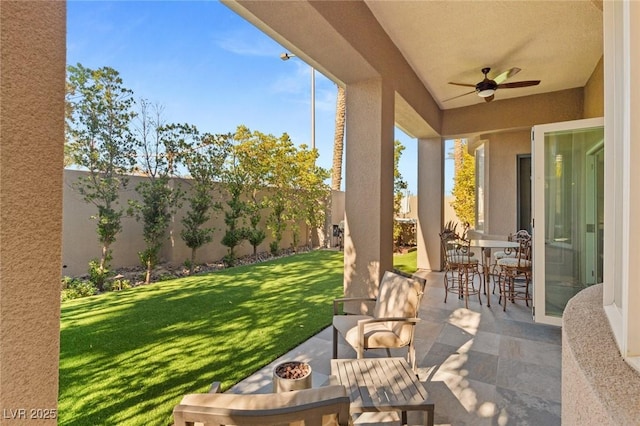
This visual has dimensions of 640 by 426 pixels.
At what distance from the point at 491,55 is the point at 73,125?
25.4 ft

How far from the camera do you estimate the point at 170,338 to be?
3.83 m

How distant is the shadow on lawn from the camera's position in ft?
8.56

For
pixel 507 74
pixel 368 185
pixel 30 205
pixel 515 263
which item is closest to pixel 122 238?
pixel 368 185

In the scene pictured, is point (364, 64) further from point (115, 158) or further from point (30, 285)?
point (115, 158)

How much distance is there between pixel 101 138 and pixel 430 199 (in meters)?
7.60

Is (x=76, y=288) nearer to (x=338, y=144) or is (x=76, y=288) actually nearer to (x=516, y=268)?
(x=516, y=268)

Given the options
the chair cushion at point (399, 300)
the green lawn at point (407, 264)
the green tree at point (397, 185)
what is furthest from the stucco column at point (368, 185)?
the green tree at point (397, 185)

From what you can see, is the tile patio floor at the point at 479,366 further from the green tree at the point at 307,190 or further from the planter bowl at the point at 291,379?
the green tree at the point at 307,190

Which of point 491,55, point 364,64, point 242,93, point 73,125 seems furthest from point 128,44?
point 491,55

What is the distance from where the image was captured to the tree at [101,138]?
20.5 feet

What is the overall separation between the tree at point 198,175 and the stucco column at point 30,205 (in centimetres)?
712

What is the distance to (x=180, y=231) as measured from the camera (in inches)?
323

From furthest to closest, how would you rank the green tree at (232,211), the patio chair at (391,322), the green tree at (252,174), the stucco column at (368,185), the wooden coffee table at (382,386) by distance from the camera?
the green tree at (252,174) → the green tree at (232,211) → the stucco column at (368,185) → the patio chair at (391,322) → the wooden coffee table at (382,386)

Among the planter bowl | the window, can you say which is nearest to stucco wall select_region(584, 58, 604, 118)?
the window
